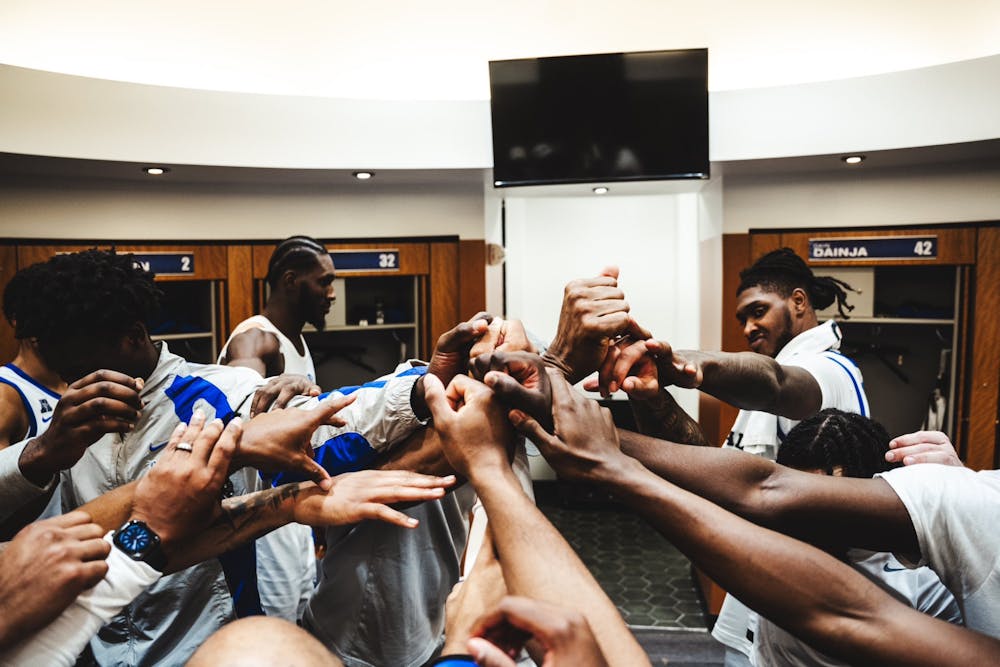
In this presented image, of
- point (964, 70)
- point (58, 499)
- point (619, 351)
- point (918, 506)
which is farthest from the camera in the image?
point (964, 70)

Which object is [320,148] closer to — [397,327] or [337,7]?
[337,7]

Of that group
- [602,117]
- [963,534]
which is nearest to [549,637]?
[963,534]

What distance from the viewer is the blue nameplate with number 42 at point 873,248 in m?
4.20

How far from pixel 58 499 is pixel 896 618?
6.67 feet

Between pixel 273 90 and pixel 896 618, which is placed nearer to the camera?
pixel 896 618

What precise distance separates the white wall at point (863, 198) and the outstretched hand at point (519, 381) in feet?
12.4

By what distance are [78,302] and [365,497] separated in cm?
103

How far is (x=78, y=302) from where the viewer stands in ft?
5.47

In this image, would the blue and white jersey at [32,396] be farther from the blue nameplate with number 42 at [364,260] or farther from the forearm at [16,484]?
the blue nameplate with number 42 at [364,260]

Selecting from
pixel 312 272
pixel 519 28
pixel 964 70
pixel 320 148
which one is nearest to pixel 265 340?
pixel 312 272

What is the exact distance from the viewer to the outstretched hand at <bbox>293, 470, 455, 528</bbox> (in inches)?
47.6

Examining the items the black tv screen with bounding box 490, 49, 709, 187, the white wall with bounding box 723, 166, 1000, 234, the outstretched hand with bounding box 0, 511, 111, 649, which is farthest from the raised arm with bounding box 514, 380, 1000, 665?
the white wall with bounding box 723, 166, 1000, 234

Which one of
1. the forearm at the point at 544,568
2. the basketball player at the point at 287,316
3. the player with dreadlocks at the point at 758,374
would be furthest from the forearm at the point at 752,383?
the basketball player at the point at 287,316

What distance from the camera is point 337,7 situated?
4156mm
